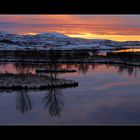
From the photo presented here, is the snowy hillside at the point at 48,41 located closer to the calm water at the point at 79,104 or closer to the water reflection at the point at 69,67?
the calm water at the point at 79,104

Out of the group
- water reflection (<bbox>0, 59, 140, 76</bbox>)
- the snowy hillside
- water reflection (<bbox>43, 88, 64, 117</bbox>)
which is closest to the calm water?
water reflection (<bbox>43, 88, 64, 117</bbox>)

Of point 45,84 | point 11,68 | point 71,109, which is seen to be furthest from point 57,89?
point 11,68

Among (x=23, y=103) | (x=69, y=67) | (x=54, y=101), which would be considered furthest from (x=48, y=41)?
(x=69, y=67)

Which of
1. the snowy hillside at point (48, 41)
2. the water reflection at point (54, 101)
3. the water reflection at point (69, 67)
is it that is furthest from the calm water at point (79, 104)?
the snowy hillside at point (48, 41)

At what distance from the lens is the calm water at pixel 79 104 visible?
6.16m

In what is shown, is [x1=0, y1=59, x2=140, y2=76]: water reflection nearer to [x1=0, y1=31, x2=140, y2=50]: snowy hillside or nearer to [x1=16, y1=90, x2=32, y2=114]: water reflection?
[x1=0, y1=31, x2=140, y2=50]: snowy hillside

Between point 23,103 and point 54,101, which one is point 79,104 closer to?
point 54,101

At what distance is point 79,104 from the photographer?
8.09 meters

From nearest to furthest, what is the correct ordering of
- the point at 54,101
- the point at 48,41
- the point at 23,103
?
the point at 48,41 < the point at 23,103 < the point at 54,101

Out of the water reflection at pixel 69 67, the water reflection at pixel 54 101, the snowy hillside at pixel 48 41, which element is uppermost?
the snowy hillside at pixel 48 41

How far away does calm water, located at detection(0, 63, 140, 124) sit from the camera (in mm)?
6160
